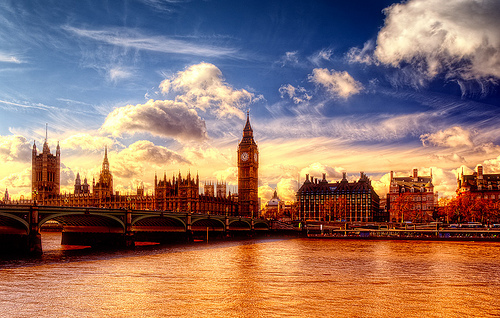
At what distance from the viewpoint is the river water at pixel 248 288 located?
2270 centimetres

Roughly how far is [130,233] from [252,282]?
4024cm

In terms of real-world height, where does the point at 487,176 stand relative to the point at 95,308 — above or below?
above

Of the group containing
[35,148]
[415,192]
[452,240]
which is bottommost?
[452,240]

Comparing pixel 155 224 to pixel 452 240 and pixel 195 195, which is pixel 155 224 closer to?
→ pixel 452 240

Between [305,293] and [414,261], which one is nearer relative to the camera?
[305,293]

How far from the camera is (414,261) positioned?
154 ft

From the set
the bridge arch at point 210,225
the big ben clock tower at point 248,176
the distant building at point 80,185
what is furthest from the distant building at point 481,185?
the distant building at point 80,185

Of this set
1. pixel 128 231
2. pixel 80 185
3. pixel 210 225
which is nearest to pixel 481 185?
pixel 210 225

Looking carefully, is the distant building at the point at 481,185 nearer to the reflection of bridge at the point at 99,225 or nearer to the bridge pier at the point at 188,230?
the reflection of bridge at the point at 99,225

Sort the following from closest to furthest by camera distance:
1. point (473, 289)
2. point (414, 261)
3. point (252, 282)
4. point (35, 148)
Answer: point (473, 289), point (252, 282), point (414, 261), point (35, 148)

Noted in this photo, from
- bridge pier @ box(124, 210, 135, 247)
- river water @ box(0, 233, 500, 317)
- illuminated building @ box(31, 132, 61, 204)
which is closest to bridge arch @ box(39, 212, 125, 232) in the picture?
bridge pier @ box(124, 210, 135, 247)

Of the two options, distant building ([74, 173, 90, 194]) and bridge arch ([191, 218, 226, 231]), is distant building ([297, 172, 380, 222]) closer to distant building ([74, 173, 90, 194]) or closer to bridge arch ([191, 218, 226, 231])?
bridge arch ([191, 218, 226, 231])

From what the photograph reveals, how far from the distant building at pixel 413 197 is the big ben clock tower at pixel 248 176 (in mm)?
49714

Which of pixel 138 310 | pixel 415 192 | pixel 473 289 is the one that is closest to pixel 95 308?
pixel 138 310
